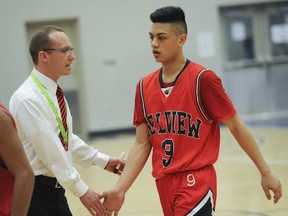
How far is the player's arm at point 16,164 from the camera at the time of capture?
102 inches

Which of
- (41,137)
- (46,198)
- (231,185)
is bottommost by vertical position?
(231,185)

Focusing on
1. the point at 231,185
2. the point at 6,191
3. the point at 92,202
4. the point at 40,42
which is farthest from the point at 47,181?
the point at 231,185

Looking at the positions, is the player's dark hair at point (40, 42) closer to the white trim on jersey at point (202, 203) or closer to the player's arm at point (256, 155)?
the player's arm at point (256, 155)

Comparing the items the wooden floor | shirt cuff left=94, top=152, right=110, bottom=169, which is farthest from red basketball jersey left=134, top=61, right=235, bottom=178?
the wooden floor

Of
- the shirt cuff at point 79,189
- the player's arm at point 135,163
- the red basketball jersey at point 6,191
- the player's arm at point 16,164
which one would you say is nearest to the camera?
the player's arm at point 16,164

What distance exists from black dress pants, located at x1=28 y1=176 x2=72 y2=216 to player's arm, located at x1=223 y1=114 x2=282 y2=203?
1117 millimetres

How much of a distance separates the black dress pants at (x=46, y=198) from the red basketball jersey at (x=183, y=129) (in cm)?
61

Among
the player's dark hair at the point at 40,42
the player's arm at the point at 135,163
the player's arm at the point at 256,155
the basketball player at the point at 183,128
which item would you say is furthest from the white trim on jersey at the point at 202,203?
the player's dark hair at the point at 40,42

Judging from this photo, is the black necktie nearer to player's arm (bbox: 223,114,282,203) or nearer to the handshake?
the handshake

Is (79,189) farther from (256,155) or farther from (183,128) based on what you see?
(256,155)

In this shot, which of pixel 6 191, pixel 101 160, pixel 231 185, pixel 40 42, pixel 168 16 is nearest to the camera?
pixel 6 191

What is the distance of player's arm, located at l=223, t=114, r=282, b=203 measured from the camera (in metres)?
3.80

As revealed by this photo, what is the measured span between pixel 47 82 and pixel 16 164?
54.8 inches

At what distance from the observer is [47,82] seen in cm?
397
